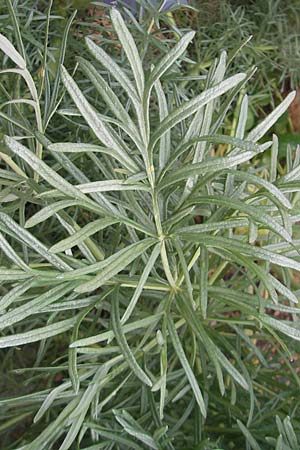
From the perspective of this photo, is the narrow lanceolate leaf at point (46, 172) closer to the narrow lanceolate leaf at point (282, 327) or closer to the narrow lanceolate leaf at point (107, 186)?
the narrow lanceolate leaf at point (107, 186)

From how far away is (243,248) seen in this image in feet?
1.76

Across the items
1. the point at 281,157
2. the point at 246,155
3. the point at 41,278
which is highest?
the point at 246,155

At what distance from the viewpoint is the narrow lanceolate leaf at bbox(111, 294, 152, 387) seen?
1.78 feet

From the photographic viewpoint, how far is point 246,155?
0.48 meters

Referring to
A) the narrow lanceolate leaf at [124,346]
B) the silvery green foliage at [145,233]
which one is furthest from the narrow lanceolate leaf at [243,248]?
the narrow lanceolate leaf at [124,346]

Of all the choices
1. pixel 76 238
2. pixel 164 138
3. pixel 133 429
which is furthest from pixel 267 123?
pixel 133 429

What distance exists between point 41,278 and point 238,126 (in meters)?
0.26

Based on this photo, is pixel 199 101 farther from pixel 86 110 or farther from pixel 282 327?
pixel 282 327

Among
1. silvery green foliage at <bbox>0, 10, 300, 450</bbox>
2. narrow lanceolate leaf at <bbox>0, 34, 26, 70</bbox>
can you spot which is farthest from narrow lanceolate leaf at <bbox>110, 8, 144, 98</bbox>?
narrow lanceolate leaf at <bbox>0, 34, 26, 70</bbox>

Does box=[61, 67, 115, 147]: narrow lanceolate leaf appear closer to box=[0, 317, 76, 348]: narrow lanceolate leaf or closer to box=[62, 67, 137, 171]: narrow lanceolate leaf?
box=[62, 67, 137, 171]: narrow lanceolate leaf

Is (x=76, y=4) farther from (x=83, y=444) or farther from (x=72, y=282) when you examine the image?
(x=83, y=444)

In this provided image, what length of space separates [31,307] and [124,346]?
0.32 ft

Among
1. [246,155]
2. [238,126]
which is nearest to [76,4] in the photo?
[238,126]

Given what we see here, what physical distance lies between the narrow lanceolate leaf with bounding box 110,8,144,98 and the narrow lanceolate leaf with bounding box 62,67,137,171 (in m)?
0.04
